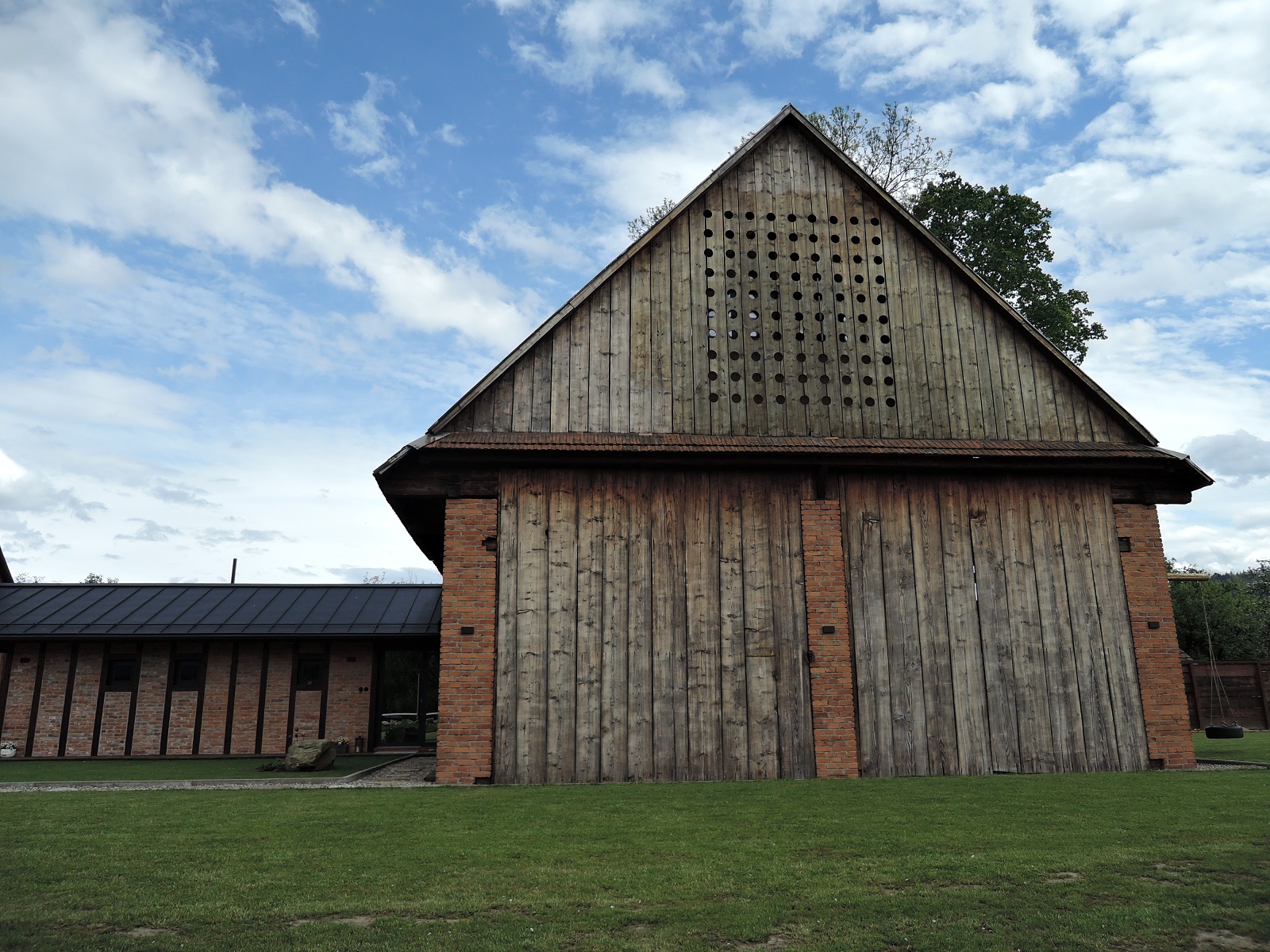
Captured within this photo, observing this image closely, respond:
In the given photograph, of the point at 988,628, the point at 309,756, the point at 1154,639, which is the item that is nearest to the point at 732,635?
the point at 988,628

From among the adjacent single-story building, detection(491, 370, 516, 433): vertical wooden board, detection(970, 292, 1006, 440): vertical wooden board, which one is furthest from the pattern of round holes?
the adjacent single-story building

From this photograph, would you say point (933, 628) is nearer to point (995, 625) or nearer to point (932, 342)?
point (995, 625)

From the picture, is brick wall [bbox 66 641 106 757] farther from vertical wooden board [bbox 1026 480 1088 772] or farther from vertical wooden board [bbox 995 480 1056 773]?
vertical wooden board [bbox 1026 480 1088 772]

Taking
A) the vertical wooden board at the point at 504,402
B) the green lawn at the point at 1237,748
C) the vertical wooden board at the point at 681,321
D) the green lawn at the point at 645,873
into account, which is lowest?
the green lawn at the point at 1237,748

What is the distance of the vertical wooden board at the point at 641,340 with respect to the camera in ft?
37.1

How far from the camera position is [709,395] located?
11.5 metres

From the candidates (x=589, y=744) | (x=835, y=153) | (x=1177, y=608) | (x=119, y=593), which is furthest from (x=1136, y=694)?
(x=1177, y=608)

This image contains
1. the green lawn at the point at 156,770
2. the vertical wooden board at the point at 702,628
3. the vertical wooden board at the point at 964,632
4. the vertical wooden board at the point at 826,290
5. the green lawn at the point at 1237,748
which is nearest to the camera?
the vertical wooden board at the point at 702,628

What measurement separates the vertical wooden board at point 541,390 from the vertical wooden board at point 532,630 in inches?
26.6

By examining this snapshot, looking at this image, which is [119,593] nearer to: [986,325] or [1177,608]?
[986,325]

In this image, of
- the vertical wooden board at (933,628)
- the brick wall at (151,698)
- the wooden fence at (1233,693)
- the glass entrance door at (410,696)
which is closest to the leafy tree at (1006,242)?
the wooden fence at (1233,693)

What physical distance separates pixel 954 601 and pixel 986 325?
418cm

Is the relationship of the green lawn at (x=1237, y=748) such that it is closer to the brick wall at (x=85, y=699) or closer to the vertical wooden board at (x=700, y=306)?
the vertical wooden board at (x=700, y=306)

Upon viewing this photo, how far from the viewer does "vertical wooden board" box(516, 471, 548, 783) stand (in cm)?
1030
